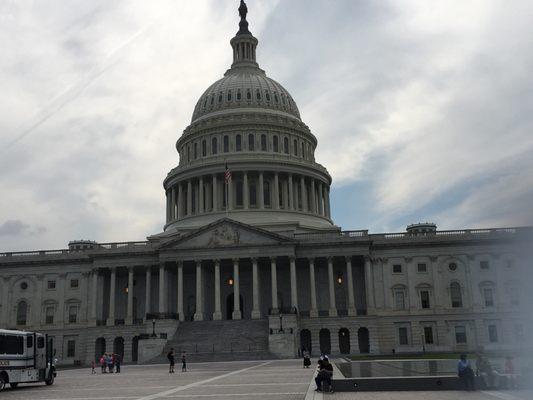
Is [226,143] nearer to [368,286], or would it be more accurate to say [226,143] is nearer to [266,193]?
[266,193]

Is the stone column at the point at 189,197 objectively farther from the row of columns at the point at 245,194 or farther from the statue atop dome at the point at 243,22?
the statue atop dome at the point at 243,22

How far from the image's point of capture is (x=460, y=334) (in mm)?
81562

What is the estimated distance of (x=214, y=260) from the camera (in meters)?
81.9

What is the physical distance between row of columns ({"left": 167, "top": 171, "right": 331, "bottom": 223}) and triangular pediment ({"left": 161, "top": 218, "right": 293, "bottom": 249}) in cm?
1594

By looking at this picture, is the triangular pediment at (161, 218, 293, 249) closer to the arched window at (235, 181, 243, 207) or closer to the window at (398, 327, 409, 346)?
the arched window at (235, 181, 243, 207)

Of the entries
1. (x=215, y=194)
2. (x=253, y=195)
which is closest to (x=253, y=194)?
(x=253, y=195)

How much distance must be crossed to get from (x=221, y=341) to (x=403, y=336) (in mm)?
25379

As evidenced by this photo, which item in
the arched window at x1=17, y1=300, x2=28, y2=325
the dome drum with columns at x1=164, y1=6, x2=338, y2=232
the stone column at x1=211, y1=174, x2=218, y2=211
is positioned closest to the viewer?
the arched window at x1=17, y1=300, x2=28, y2=325

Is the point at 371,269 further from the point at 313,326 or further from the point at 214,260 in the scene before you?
the point at 214,260

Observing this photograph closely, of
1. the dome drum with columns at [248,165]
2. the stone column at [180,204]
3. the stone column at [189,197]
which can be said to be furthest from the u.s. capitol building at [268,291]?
the stone column at [180,204]

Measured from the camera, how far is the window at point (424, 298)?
273 ft

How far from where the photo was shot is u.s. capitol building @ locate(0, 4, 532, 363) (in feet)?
261

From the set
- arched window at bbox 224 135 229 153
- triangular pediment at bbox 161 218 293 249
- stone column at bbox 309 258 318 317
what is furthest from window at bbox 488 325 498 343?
arched window at bbox 224 135 229 153

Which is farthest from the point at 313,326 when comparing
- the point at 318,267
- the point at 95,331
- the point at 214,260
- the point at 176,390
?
the point at 176,390
